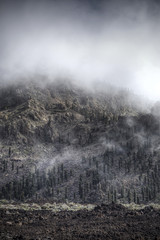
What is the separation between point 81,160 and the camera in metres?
139

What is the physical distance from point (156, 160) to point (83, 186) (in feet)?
120

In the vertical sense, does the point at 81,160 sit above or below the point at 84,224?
above

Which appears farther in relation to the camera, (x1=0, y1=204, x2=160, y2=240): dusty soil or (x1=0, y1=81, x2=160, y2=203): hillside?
(x1=0, y1=81, x2=160, y2=203): hillside

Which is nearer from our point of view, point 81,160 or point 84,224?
point 84,224

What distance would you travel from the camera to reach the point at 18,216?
68.3 metres

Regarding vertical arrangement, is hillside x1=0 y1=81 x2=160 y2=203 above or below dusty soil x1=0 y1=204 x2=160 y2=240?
above

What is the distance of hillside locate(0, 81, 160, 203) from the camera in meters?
102

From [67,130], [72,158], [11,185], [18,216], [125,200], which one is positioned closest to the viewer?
[18,216]

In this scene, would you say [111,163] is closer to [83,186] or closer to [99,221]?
[83,186]

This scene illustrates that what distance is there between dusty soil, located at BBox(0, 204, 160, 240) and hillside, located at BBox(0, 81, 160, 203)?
2282cm

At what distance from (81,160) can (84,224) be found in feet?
262

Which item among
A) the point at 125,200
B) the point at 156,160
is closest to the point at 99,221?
the point at 125,200

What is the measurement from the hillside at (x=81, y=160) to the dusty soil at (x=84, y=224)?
2282 centimetres

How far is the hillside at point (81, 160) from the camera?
102 m
